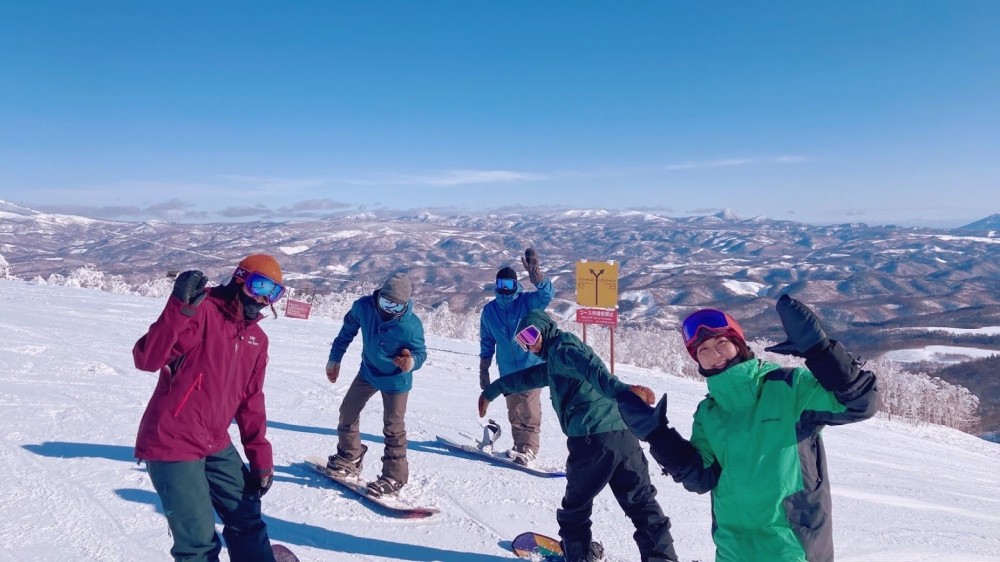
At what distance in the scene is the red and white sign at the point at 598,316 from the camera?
10.9 m

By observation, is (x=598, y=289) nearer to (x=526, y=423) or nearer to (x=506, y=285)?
(x=526, y=423)

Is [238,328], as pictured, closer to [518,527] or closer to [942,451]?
[518,527]

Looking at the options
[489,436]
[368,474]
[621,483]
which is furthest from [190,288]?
[489,436]

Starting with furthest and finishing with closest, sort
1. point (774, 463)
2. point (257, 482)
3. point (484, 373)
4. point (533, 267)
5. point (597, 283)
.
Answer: point (597, 283) → point (533, 267) → point (484, 373) → point (257, 482) → point (774, 463)

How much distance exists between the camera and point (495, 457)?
21.9ft

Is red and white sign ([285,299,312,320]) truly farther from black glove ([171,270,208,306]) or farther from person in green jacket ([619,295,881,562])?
person in green jacket ([619,295,881,562])

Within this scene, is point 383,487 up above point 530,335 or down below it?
below

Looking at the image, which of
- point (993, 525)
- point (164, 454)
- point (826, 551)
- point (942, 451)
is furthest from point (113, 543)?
point (942, 451)

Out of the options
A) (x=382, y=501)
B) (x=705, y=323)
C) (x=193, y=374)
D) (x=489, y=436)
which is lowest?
(x=489, y=436)

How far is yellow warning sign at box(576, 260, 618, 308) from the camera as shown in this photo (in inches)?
431

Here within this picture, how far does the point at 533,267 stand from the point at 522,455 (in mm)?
2257

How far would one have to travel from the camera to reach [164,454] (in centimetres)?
293

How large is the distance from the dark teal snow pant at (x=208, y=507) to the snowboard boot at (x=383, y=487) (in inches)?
71.2

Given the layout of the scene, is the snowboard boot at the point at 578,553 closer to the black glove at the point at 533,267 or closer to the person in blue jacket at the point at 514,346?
the person in blue jacket at the point at 514,346
